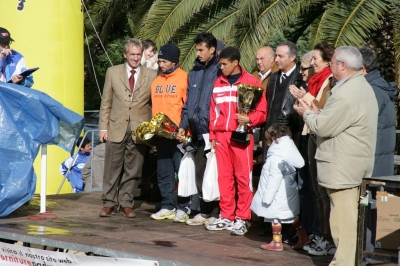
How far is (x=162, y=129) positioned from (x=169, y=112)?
360 mm

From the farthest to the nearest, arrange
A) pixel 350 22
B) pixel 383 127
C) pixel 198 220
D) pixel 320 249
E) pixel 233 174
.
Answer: pixel 350 22 → pixel 198 220 → pixel 233 174 → pixel 320 249 → pixel 383 127

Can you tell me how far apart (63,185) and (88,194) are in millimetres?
1774

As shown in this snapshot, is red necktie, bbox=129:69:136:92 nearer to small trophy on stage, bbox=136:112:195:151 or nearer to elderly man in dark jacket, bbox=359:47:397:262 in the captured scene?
small trophy on stage, bbox=136:112:195:151

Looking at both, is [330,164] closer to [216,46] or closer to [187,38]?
[216,46]

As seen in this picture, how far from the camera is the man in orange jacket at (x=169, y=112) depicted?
379 inches

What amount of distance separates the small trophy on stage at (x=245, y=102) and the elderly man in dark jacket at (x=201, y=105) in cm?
60

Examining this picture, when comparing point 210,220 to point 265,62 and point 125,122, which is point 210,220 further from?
point 265,62

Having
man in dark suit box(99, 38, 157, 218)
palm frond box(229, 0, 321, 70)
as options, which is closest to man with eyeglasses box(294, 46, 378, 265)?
man in dark suit box(99, 38, 157, 218)

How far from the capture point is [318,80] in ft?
26.7

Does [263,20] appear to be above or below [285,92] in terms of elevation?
above

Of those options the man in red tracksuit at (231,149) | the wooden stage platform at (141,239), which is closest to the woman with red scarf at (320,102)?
the wooden stage platform at (141,239)

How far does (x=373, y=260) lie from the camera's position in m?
7.23

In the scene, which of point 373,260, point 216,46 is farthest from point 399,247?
point 216,46

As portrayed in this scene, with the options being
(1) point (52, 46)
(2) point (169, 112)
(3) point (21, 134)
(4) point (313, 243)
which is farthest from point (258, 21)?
(4) point (313, 243)
